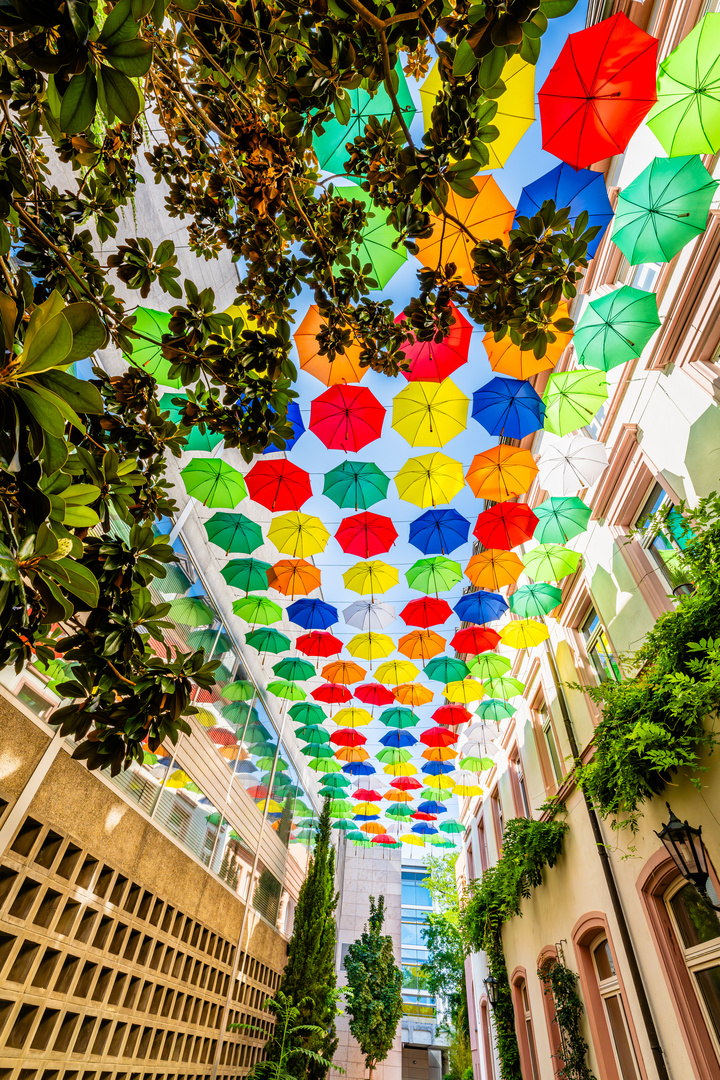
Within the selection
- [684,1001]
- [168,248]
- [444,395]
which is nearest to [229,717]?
[444,395]

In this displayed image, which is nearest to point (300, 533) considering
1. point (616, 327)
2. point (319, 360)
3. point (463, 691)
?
point (319, 360)

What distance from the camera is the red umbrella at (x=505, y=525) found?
820 centimetres

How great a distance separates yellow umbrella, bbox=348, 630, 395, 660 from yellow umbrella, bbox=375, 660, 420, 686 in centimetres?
50

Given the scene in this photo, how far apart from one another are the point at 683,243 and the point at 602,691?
4216 mm

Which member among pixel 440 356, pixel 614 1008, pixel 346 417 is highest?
pixel 346 417

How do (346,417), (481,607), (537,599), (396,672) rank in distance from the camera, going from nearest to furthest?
(346,417), (537,599), (481,607), (396,672)

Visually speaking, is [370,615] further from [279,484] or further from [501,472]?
[501,472]

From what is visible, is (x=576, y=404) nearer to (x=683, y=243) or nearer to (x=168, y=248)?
(x=683, y=243)

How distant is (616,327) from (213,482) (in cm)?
538

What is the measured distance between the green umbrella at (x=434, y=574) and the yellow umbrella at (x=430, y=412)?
252 centimetres

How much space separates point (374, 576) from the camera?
959 centimetres

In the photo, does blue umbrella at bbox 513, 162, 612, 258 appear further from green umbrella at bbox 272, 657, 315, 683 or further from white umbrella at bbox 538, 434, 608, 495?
green umbrella at bbox 272, 657, 315, 683

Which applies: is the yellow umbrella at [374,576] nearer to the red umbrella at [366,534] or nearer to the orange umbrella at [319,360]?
the red umbrella at [366,534]

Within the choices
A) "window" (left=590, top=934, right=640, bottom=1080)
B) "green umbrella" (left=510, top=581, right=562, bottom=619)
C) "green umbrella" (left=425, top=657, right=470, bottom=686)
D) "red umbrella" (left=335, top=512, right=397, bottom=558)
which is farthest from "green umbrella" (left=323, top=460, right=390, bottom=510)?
"window" (left=590, top=934, right=640, bottom=1080)
